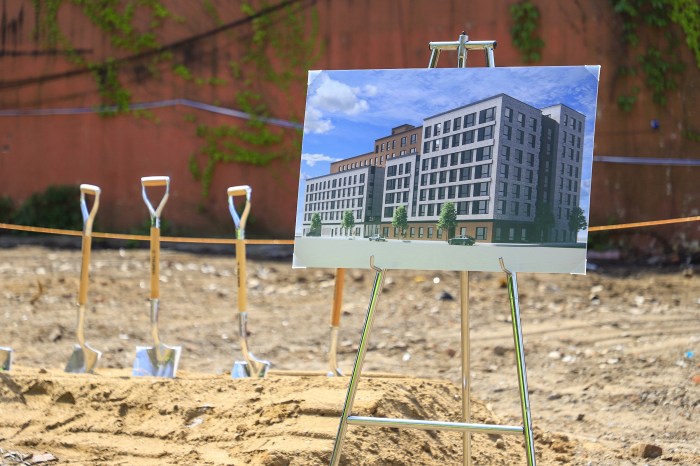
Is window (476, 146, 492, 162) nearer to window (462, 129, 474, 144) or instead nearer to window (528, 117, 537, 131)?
window (462, 129, 474, 144)

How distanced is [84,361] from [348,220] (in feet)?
10.6

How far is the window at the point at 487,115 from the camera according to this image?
13.0 ft

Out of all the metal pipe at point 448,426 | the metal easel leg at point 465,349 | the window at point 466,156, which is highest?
the window at point 466,156

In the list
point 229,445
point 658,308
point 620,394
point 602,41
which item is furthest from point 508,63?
point 229,445

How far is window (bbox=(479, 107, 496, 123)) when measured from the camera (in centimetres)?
395

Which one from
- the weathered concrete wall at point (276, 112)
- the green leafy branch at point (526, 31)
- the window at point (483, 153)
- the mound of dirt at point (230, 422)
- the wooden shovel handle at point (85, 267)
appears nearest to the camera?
the window at point (483, 153)

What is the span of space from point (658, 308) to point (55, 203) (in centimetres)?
765

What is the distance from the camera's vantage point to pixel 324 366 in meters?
8.00

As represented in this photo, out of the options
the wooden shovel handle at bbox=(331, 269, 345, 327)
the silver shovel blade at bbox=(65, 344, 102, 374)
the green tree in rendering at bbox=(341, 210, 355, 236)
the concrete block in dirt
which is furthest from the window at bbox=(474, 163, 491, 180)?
the silver shovel blade at bbox=(65, 344, 102, 374)

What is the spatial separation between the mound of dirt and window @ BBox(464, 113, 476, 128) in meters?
1.50

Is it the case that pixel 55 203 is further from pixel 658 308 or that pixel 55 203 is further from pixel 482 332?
pixel 658 308

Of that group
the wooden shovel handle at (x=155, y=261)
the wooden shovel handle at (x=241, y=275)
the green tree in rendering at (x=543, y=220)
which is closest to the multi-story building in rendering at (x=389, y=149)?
the green tree in rendering at (x=543, y=220)

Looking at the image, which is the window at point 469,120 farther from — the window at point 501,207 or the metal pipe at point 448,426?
the metal pipe at point 448,426

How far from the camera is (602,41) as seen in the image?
36.9ft
